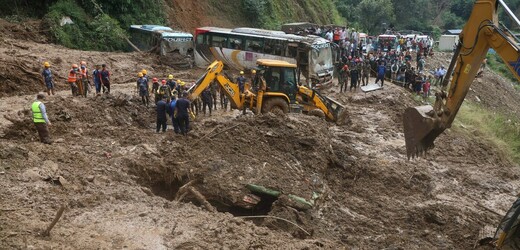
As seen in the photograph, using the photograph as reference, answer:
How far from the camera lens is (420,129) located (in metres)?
9.52

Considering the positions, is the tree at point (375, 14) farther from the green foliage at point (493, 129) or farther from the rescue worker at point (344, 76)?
the rescue worker at point (344, 76)

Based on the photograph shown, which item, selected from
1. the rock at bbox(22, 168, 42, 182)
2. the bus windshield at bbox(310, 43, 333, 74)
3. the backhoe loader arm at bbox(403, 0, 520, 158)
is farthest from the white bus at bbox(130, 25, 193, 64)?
the backhoe loader arm at bbox(403, 0, 520, 158)

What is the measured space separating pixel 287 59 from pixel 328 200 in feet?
42.2

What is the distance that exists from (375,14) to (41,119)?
149ft

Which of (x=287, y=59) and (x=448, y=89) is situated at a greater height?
(x=448, y=89)

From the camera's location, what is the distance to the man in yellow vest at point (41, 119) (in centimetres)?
1127

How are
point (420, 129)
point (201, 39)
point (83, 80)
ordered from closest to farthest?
1. point (420, 129)
2. point (83, 80)
3. point (201, 39)

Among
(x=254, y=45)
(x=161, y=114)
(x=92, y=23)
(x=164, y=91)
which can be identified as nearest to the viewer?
(x=161, y=114)

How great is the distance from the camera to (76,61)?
21.1 m

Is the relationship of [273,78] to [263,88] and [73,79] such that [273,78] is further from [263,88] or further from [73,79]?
[73,79]

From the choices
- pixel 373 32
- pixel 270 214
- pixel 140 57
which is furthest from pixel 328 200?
pixel 373 32

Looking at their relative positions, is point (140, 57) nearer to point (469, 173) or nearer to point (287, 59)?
point (287, 59)

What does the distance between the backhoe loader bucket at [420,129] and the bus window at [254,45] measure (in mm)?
14749

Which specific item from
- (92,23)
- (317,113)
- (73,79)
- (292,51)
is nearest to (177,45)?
(92,23)
